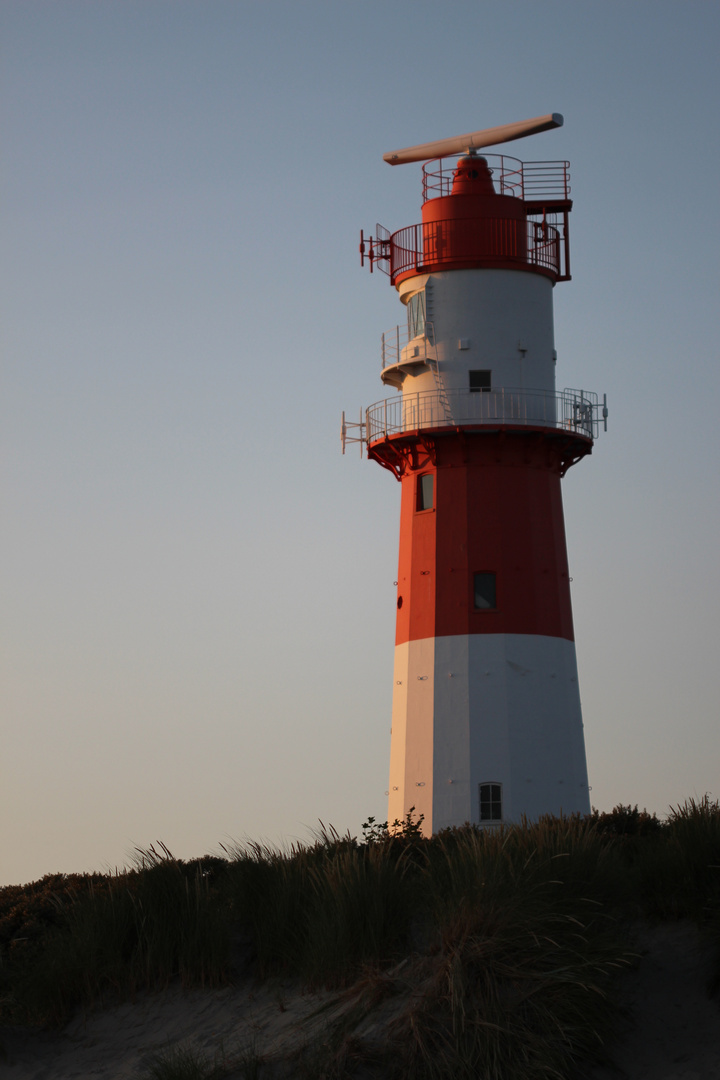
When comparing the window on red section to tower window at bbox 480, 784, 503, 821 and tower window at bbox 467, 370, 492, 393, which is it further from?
tower window at bbox 480, 784, 503, 821

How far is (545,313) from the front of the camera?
96.3 feet

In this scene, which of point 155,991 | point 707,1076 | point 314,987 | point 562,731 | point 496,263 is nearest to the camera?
point 707,1076

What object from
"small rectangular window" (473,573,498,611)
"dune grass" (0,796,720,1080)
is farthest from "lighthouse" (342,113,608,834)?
"dune grass" (0,796,720,1080)

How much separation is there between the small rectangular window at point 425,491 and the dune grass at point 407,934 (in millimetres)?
11482

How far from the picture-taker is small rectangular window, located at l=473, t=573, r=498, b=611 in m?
27.4

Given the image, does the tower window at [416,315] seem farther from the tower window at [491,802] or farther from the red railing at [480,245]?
the tower window at [491,802]

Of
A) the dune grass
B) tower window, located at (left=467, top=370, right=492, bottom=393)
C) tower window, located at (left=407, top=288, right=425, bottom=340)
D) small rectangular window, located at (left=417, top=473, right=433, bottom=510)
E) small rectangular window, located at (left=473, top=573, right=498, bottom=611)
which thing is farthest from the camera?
tower window, located at (left=407, top=288, right=425, bottom=340)

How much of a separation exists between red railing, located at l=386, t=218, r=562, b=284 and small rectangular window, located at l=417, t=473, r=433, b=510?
182 inches

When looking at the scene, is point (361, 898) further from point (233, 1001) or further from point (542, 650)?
point (542, 650)

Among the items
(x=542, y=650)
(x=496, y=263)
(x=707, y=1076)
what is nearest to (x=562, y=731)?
(x=542, y=650)

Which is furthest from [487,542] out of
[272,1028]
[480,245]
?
[272,1028]

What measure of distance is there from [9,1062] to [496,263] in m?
19.7

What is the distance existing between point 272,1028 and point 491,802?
12.9m

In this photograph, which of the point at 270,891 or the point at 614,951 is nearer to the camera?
the point at 614,951
